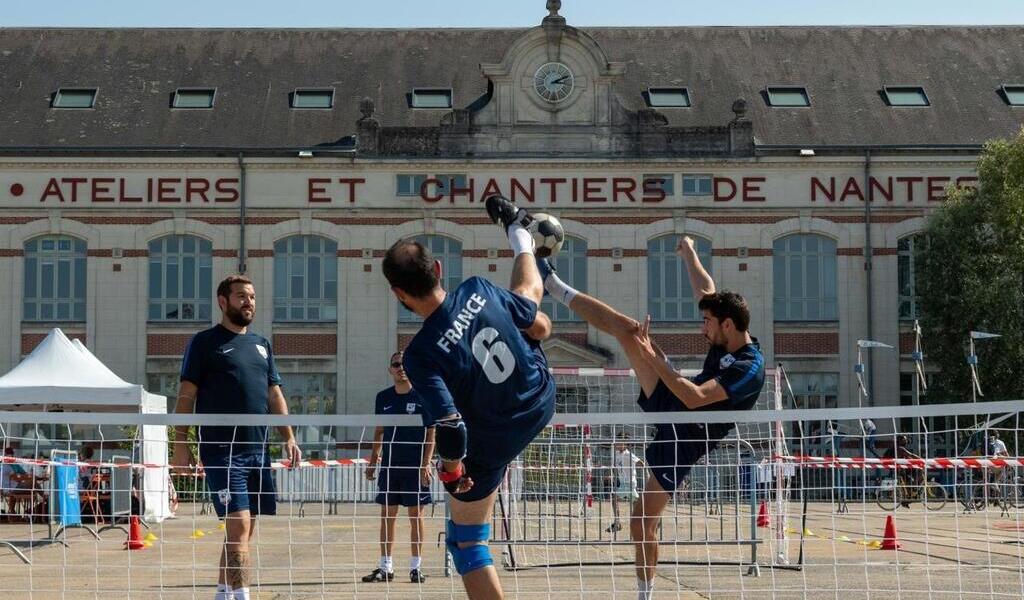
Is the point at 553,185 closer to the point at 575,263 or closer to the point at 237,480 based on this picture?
the point at 575,263

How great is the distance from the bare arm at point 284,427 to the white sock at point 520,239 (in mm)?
2959

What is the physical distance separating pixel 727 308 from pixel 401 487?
150 inches

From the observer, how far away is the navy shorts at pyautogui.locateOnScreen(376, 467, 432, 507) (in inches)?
408

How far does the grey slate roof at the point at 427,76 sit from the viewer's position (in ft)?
124

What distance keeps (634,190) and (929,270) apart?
747 cm

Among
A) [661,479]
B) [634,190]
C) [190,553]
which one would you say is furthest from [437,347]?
[634,190]

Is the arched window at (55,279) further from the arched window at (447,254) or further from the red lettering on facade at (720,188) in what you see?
the red lettering on facade at (720,188)

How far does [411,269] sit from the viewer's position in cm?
616

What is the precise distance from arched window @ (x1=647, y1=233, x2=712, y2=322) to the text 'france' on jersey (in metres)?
30.9

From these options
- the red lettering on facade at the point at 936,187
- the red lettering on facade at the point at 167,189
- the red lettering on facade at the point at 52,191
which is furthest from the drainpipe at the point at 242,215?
the red lettering on facade at the point at 936,187

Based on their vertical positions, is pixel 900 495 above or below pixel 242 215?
below

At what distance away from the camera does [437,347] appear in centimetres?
617

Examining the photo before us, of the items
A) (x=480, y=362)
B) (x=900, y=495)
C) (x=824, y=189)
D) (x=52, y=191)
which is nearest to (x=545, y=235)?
(x=480, y=362)

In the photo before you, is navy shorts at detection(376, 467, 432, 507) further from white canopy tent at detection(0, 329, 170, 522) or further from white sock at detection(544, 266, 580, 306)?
white canopy tent at detection(0, 329, 170, 522)
